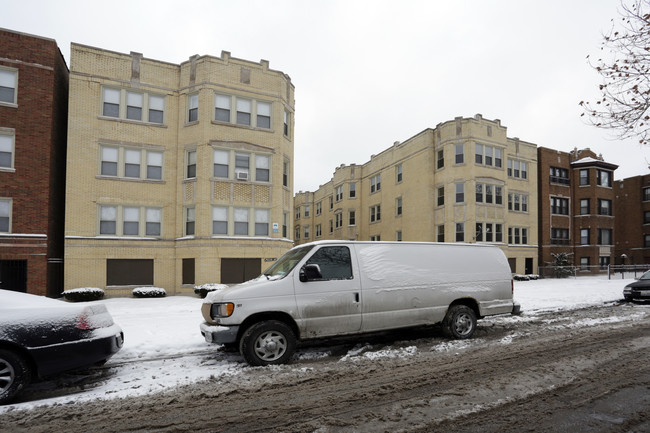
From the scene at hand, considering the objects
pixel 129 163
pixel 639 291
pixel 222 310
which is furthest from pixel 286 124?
pixel 639 291

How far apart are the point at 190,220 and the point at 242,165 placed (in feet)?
12.7

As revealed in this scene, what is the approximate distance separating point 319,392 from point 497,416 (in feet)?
6.99

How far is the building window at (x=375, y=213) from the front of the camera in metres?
36.3

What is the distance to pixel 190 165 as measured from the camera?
18609 millimetres

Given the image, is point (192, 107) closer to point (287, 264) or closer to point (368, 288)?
point (287, 264)

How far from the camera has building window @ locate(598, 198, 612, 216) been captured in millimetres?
33344

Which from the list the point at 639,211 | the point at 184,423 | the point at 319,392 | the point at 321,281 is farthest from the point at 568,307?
the point at 639,211

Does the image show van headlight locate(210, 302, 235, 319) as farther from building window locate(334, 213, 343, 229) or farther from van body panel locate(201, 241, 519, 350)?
building window locate(334, 213, 343, 229)

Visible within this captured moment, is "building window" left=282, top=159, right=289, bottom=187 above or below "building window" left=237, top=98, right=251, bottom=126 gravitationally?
below

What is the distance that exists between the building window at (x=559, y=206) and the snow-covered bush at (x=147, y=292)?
32.5 metres

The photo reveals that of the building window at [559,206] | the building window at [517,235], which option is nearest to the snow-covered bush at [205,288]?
the building window at [517,235]

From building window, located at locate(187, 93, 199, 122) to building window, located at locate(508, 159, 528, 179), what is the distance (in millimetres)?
24640

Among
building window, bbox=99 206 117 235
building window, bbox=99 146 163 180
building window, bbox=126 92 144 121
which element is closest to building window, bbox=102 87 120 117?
building window, bbox=126 92 144 121

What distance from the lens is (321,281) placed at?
251 inches
